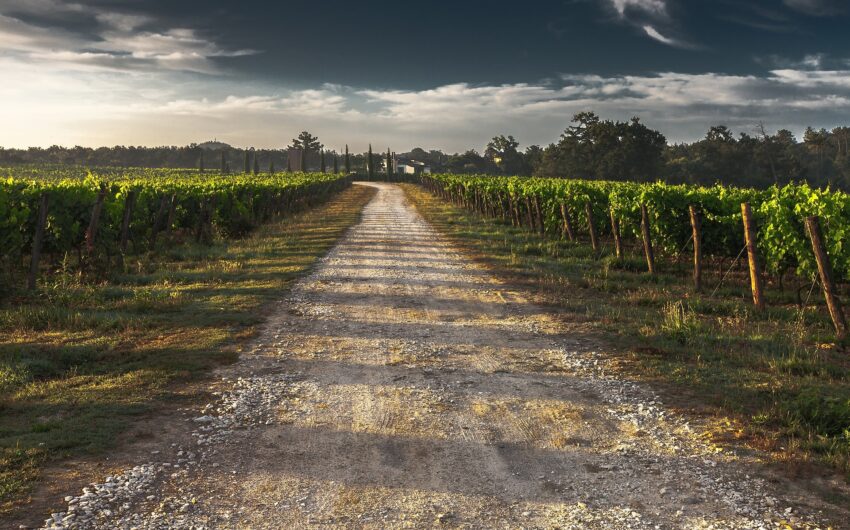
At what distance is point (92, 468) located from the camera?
5.05 m

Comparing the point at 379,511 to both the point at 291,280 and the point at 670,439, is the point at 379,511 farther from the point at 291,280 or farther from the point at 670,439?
the point at 291,280

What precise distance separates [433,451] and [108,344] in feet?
18.3

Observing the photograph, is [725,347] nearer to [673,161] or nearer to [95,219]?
[95,219]

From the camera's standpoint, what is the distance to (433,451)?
539 cm

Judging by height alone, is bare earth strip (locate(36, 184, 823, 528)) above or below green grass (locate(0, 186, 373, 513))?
below

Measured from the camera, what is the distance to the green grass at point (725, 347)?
19.6ft

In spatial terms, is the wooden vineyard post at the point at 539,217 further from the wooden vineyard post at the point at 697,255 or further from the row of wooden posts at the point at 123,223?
the row of wooden posts at the point at 123,223

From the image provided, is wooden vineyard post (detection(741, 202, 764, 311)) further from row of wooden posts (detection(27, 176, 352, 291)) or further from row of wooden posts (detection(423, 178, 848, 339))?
row of wooden posts (detection(27, 176, 352, 291))

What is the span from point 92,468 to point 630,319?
8.19 m

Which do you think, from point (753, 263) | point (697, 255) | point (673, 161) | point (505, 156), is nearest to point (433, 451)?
point (753, 263)

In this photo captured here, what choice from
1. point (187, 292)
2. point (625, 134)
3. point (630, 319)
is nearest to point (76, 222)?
point (187, 292)

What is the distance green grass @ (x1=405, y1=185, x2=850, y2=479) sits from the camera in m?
5.96

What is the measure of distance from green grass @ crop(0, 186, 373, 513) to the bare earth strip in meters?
0.74

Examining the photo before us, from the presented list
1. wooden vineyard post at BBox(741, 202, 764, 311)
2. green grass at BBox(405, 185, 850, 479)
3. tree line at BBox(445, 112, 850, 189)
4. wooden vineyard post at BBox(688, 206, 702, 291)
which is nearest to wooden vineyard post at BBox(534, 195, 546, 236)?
green grass at BBox(405, 185, 850, 479)
